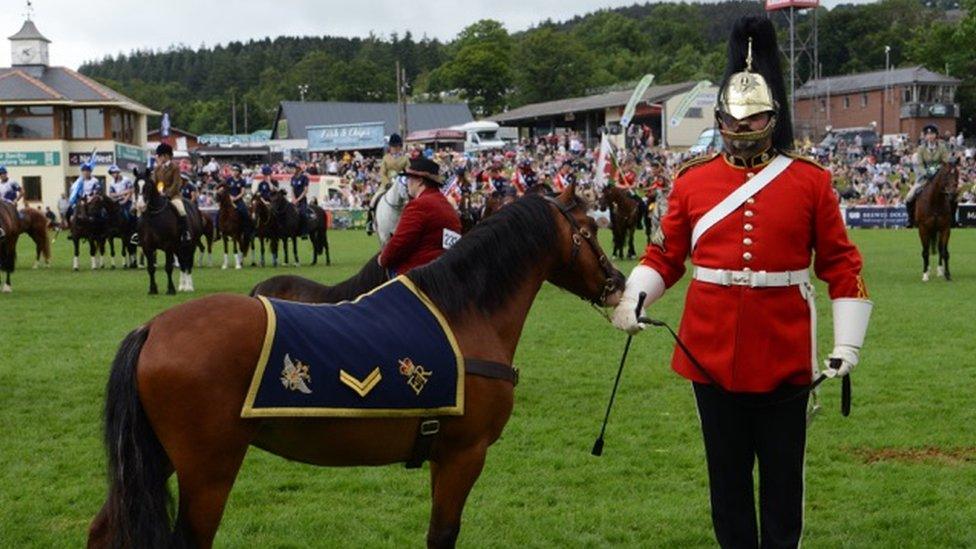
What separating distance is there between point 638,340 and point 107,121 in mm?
56464

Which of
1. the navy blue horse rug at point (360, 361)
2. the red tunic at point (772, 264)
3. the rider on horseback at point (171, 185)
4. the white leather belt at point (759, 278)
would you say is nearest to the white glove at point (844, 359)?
the red tunic at point (772, 264)

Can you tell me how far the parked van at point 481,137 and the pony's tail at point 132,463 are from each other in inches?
3058

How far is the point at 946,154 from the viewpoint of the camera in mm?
22406

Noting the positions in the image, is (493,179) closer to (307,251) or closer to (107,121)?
(307,251)

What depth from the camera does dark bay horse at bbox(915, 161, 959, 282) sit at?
21500mm

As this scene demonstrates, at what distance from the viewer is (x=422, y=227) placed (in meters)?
8.26

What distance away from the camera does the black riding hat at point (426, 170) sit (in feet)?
28.0

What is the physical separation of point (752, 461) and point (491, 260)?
4.89ft

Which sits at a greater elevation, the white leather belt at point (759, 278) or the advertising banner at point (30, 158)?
the advertising banner at point (30, 158)

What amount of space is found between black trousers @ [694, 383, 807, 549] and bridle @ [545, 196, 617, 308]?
3.29 ft

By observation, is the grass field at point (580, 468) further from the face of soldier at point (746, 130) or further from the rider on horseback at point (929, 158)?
the rider on horseback at point (929, 158)

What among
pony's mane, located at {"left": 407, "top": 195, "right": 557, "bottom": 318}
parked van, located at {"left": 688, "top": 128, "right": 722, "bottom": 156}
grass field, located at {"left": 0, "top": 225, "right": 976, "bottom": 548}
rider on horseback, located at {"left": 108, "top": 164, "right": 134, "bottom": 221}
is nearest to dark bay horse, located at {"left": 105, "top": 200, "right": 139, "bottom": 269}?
rider on horseback, located at {"left": 108, "top": 164, "right": 134, "bottom": 221}

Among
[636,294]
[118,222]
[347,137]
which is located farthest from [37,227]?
[347,137]

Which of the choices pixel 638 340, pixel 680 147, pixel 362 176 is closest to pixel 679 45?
pixel 680 147
